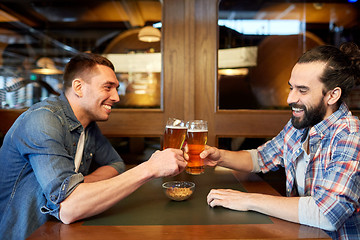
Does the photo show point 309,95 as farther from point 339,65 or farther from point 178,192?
point 178,192

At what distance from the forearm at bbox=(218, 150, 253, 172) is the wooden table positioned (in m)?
0.46

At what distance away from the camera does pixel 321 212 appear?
1112mm

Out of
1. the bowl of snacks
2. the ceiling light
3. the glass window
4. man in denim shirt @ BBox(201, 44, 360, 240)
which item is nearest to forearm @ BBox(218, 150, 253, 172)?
man in denim shirt @ BBox(201, 44, 360, 240)

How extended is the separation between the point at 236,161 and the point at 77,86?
96 centimetres

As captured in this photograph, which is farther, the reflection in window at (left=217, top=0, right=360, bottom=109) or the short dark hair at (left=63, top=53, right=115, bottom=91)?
the reflection in window at (left=217, top=0, right=360, bottom=109)

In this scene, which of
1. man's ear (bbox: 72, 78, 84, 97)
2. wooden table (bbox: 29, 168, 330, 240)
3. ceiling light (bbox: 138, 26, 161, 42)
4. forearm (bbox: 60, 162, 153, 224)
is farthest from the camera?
ceiling light (bbox: 138, 26, 161, 42)

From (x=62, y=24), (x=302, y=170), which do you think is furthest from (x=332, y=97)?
(x=62, y=24)

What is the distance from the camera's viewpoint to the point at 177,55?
8.06 feet

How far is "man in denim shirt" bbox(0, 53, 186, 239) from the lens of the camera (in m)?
1.15

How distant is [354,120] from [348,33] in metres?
1.88

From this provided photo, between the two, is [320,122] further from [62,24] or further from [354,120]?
[62,24]

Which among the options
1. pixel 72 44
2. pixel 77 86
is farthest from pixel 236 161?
pixel 72 44

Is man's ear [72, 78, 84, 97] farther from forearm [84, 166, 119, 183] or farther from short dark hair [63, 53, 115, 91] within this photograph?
forearm [84, 166, 119, 183]

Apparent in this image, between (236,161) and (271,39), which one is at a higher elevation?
(271,39)
